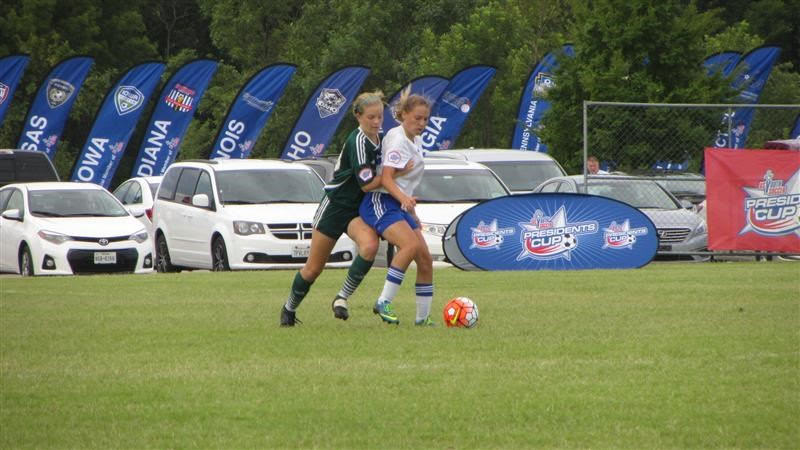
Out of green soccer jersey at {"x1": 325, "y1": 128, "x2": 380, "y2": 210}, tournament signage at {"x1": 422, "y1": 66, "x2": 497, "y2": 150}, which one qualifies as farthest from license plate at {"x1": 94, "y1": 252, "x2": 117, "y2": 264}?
tournament signage at {"x1": 422, "y1": 66, "x2": 497, "y2": 150}

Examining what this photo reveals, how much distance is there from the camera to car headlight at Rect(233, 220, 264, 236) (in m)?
22.0

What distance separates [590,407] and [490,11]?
132 ft

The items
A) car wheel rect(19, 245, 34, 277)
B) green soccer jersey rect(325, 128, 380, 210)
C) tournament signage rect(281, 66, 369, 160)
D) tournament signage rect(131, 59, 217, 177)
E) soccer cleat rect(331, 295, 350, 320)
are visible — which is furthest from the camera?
tournament signage rect(131, 59, 217, 177)

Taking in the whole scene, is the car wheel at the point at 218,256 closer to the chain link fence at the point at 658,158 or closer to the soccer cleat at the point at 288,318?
the chain link fence at the point at 658,158

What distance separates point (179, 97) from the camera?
3791cm

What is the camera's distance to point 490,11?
47.2m

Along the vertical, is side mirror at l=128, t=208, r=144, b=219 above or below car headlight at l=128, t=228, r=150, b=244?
above

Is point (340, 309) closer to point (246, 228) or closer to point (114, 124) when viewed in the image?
point (246, 228)

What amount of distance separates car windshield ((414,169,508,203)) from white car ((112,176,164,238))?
553cm

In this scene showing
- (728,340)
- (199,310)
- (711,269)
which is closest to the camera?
(728,340)

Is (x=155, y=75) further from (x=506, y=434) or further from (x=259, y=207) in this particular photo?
(x=506, y=434)

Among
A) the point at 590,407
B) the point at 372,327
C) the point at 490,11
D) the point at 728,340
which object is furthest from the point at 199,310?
the point at 490,11

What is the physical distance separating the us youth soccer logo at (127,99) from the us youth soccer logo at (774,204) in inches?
791

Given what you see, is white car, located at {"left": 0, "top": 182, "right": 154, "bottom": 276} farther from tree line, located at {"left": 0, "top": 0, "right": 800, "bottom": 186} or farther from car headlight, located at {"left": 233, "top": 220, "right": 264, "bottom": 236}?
tree line, located at {"left": 0, "top": 0, "right": 800, "bottom": 186}
